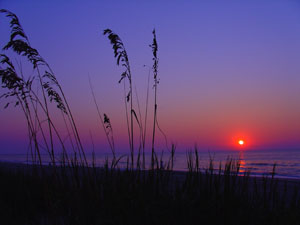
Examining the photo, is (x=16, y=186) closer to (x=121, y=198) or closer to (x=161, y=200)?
(x=121, y=198)

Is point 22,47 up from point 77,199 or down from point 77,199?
up

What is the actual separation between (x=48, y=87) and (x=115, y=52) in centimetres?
95

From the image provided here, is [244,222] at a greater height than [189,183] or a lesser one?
lesser

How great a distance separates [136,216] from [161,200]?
0.92 ft

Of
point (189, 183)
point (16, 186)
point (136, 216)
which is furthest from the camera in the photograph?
point (16, 186)

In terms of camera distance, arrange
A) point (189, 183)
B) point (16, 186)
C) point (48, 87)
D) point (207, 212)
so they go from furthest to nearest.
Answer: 1. point (16, 186)
2. point (48, 87)
3. point (189, 183)
4. point (207, 212)

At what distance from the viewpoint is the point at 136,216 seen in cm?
184

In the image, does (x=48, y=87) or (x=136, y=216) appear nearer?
(x=136, y=216)

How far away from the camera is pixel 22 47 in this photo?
2.45 meters

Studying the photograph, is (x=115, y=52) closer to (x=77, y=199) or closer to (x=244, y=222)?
(x=77, y=199)

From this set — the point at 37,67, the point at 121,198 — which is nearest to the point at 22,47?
the point at 37,67

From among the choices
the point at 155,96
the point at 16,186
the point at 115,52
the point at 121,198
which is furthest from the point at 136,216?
the point at 16,186

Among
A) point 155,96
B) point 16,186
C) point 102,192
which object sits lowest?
point 16,186

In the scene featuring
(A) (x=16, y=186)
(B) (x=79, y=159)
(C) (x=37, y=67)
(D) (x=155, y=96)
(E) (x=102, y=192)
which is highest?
(C) (x=37, y=67)
